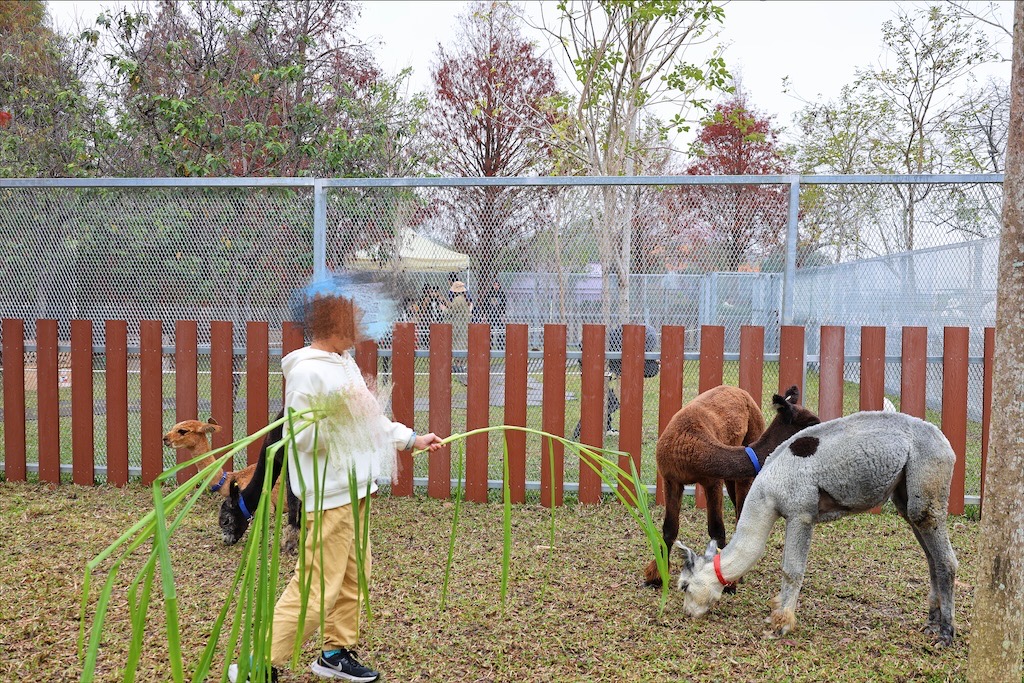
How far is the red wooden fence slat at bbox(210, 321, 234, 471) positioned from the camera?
5859 mm

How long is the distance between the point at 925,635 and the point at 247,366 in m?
4.51

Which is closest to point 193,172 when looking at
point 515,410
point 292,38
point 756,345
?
point 292,38

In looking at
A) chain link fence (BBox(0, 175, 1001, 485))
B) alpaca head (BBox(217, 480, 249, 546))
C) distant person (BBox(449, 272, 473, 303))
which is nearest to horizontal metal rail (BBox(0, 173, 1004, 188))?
chain link fence (BBox(0, 175, 1001, 485))

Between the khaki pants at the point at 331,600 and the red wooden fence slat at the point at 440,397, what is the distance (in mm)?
2576

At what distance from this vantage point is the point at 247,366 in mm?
5895

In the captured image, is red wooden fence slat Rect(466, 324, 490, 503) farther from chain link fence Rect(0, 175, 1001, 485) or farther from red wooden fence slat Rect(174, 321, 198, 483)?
red wooden fence slat Rect(174, 321, 198, 483)

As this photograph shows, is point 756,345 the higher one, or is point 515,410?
point 756,345

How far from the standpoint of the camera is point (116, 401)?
19.9ft

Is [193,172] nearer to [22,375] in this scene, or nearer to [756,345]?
[22,375]

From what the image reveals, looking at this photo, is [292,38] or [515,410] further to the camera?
[292,38]

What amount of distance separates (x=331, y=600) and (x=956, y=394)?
4.59 m

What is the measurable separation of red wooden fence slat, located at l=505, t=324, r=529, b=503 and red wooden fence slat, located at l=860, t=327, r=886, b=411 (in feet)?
7.67

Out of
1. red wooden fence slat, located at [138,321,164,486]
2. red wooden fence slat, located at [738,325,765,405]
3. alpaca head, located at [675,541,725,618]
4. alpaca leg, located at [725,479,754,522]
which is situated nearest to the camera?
alpaca head, located at [675,541,725,618]

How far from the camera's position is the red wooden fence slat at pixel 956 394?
5.62 metres
